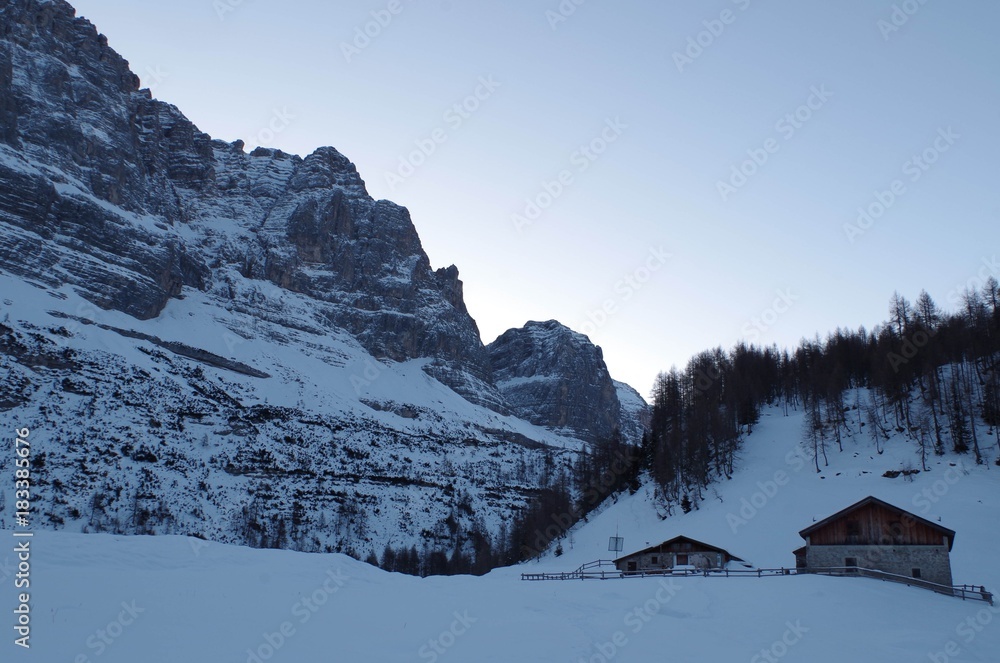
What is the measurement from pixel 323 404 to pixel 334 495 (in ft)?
124

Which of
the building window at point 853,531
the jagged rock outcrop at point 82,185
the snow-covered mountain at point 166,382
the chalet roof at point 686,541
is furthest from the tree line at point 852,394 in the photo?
the jagged rock outcrop at point 82,185

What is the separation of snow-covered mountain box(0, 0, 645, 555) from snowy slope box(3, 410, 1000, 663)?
232 feet

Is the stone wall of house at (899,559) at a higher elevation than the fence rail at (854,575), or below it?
higher

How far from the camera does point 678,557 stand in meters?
48.0

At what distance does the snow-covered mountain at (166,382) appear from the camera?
99375mm

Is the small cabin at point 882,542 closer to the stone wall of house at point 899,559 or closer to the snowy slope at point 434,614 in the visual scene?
the stone wall of house at point 899,559

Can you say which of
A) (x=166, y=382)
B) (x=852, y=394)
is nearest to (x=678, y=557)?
(x=852, y=394)

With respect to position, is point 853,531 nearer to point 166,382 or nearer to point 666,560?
point 666,560

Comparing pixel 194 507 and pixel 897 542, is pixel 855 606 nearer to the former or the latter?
pixel 897 542

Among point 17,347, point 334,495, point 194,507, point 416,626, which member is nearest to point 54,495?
point 194,507

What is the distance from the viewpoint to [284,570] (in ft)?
89.4

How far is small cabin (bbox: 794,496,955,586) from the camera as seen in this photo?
35.3 meters

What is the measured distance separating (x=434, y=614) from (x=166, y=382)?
386 ft

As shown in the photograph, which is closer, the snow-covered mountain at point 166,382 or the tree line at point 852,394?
the tree line at point 852,394
